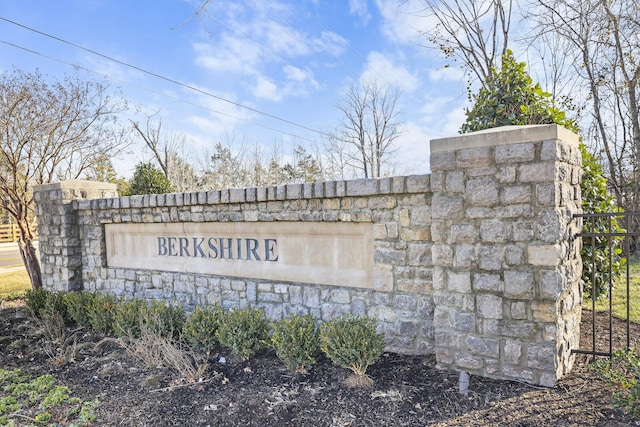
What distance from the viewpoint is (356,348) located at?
359 centimetres

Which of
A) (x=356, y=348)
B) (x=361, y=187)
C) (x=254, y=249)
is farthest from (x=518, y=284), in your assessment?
(x=254, y=249)

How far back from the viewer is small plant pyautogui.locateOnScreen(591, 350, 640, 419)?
268cm

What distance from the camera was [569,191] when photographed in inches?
134

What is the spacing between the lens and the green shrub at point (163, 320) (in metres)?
4.98

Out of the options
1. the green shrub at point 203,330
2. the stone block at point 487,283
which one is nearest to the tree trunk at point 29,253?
→ the green shrub at point 203,330

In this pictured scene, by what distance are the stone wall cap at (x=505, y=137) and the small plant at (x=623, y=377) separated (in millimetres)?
1864

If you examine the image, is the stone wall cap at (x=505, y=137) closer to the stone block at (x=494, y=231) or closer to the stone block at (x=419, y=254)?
the stone block at (x=494, y=231)

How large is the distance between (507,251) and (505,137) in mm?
970

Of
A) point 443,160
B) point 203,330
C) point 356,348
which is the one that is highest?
point 443,160

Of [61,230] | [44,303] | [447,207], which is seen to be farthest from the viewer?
[61,230]

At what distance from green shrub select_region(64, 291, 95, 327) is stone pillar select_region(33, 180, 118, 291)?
0.93 meters

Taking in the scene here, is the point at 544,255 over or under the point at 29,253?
over

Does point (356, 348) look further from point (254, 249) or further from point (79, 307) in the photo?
point (79, 307)

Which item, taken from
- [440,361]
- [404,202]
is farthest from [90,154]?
[440,361]
